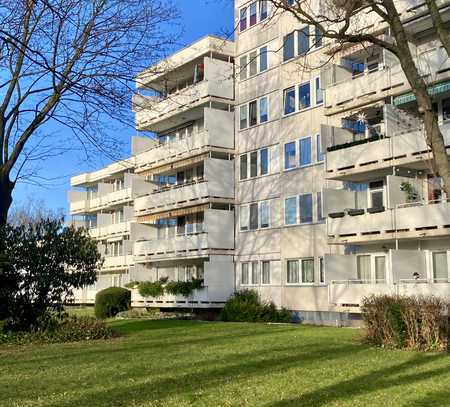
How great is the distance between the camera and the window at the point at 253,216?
3644cm

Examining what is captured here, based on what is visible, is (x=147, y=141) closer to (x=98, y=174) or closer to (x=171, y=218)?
(x=171, y=218)

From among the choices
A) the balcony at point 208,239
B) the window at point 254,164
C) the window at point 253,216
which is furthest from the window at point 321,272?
the window at point 254,164

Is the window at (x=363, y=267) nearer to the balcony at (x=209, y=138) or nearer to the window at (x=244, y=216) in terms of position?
the window at (x=244, y=216)

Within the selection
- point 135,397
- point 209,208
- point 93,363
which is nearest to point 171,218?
point 209,208

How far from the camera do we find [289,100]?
115 ft

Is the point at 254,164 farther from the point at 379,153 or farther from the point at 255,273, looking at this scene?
the point at 379,153

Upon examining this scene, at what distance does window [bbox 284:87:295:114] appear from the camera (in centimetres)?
3466

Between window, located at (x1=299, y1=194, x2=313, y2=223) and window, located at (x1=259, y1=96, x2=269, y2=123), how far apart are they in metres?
5.77

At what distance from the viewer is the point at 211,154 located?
38.1 metres

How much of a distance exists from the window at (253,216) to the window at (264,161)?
197cm

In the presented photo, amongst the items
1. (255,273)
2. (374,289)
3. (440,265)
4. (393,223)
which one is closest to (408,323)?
(374,289)

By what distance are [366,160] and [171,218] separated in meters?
18.8

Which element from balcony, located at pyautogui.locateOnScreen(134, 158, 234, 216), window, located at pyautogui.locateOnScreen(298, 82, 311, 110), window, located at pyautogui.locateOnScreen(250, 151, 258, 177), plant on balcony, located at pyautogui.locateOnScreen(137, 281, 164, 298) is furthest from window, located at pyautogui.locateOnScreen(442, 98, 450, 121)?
plant on balcony, located at pyautogui.locateOnScreen(137, 281, 164, 298)

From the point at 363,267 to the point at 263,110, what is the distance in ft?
38.8
